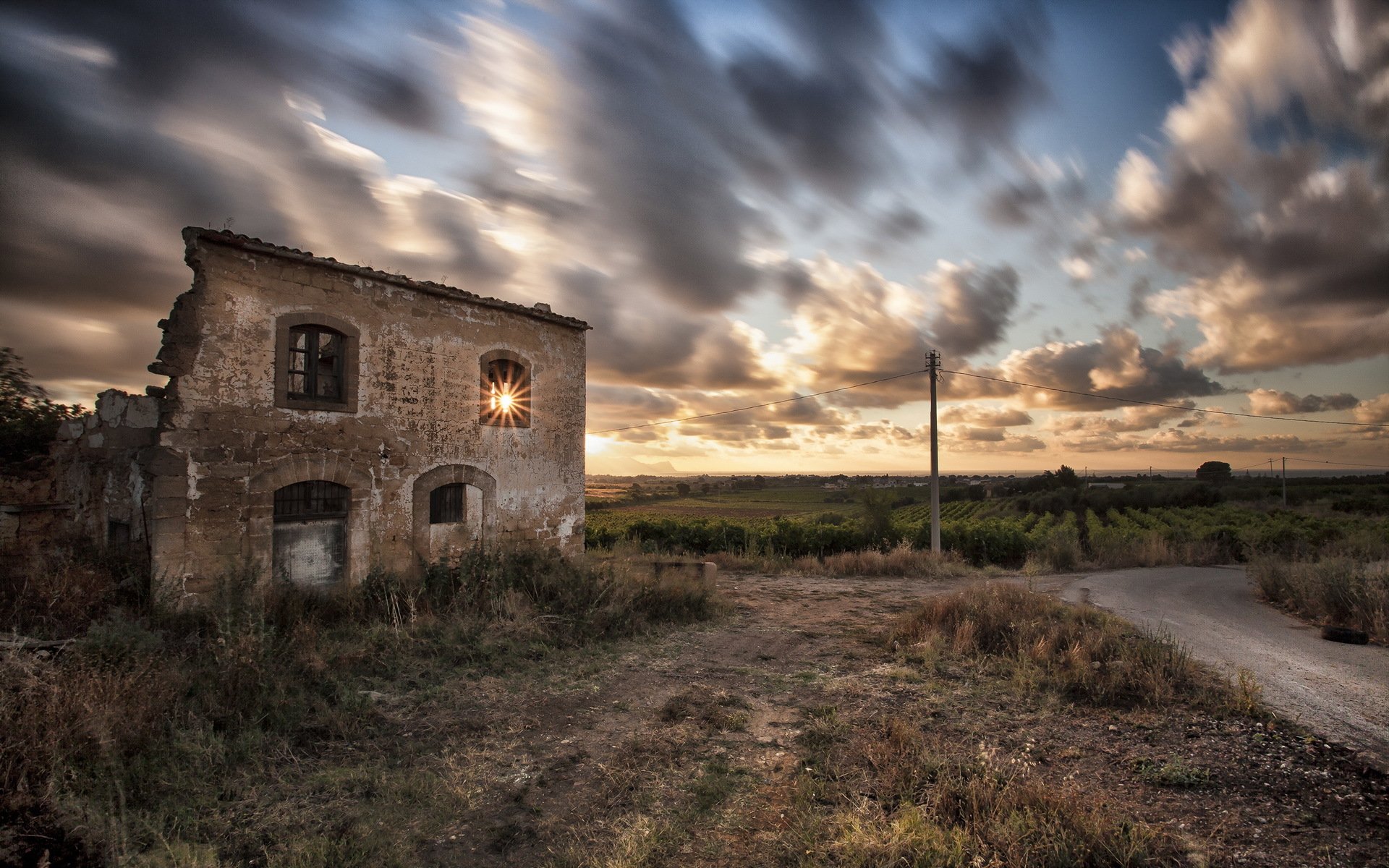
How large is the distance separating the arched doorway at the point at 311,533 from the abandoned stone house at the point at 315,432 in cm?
2

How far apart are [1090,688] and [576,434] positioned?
Answer: 10509 mm

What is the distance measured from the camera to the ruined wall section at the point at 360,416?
8359mm

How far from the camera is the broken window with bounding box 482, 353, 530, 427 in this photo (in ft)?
38.9

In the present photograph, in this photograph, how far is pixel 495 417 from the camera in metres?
12.0

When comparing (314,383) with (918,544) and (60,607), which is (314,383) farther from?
(918,544)

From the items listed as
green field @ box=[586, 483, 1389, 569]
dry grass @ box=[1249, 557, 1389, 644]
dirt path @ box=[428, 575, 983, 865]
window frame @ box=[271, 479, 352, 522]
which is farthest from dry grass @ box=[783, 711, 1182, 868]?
green field @ box=[586, 483, 1389, 569]

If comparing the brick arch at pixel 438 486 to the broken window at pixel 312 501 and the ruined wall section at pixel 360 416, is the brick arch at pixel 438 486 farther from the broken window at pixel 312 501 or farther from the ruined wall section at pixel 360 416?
the broken window at pixel 312 501

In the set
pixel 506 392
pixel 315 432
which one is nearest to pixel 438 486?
pixel 315 432

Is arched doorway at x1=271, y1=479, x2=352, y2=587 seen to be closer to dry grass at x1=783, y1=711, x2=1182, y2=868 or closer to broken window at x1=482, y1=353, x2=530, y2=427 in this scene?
broken window at x1=482, y1=353, x2=530, y2=427

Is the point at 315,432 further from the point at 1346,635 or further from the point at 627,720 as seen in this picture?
the point at 1346,635

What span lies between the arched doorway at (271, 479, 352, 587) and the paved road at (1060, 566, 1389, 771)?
12.4 metres

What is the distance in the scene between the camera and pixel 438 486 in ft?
36.0

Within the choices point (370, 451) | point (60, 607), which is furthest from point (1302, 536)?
point (60, 607)

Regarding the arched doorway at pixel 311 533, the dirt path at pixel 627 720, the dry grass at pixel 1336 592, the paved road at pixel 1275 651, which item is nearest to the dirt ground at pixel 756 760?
the dirt path at pixel 627 720
